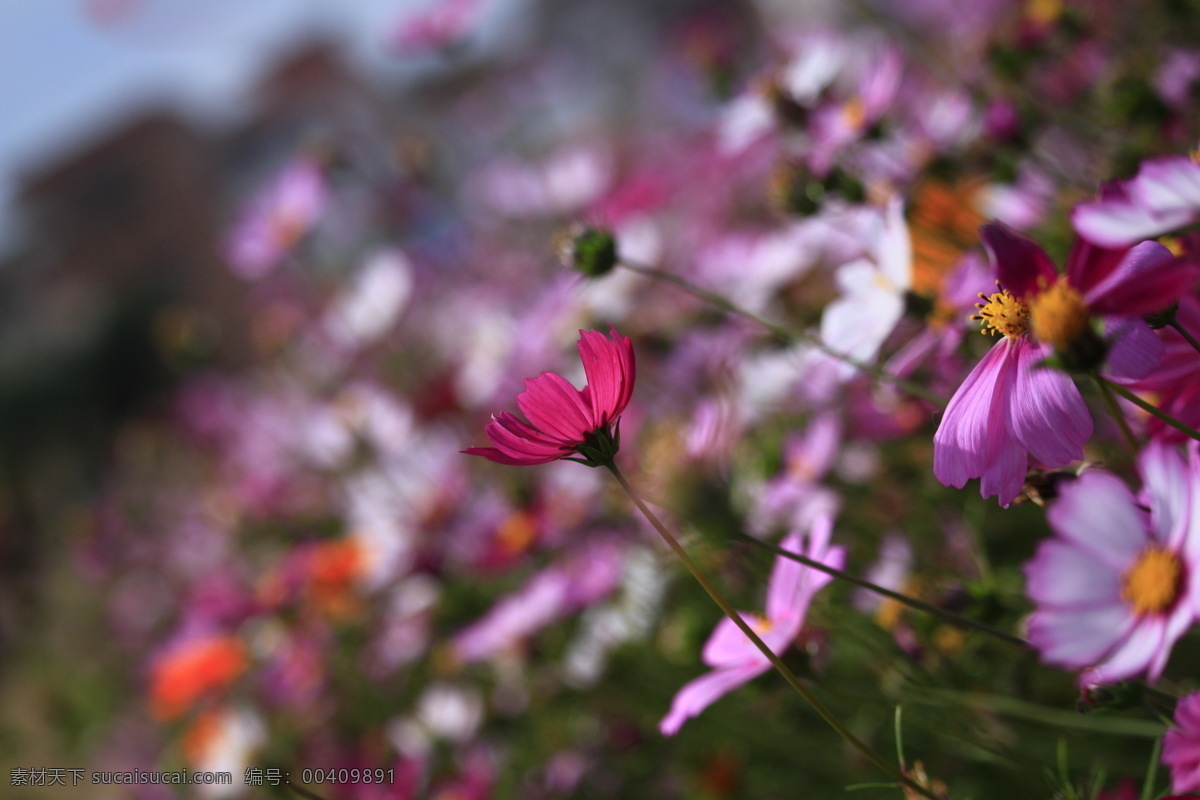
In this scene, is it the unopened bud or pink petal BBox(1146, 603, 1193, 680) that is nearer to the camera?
pink petal BBox(1146, 603, 1193, 680)

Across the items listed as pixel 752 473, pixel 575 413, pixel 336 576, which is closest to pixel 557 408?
pixel 575 413

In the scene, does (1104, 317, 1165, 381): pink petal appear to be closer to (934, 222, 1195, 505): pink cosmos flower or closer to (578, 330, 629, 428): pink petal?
(934, 222, 1195, 505): pink cosmos flower

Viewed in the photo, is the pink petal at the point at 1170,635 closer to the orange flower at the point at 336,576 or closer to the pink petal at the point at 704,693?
the pink petal at the point at 704,693

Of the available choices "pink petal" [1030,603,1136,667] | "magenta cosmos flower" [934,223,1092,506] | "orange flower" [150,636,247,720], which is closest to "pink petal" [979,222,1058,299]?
"magenta cosmos flower" [934,223,1092,506]

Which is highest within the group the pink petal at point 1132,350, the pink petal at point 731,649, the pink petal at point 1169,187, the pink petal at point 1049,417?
the pink petal at point 1169,187

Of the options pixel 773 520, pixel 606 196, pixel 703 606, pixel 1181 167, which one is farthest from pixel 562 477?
pixel 1181 167

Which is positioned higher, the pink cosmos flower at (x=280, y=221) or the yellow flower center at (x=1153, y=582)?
the yellow flower center at (x=1153, y=582)

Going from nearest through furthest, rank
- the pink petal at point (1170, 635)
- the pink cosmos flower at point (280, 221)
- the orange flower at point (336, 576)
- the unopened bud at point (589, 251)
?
the pink petal at point (1170, 635), the unopened bud at point (589, 251), the orange flower at point (336, 576), the pink cosmos flower at point (280, 221)

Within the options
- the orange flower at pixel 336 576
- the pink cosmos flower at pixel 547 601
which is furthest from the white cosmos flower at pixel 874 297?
the orange flower at pixel 336 576

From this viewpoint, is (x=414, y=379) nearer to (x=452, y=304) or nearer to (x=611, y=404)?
(x=452, y=304)
